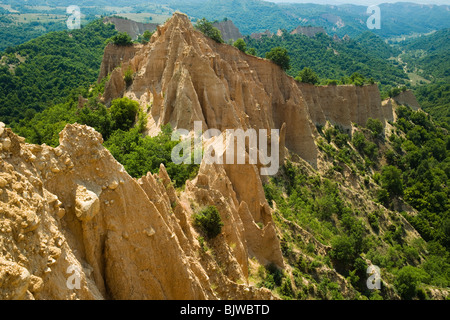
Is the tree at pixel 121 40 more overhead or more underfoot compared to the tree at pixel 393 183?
more overhead

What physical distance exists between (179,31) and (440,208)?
4772cm

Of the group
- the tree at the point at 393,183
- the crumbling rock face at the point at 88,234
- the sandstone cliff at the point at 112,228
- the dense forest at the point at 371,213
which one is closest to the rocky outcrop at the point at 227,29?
the dense forest at the point at 371,213

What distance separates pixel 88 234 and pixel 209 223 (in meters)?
7.33

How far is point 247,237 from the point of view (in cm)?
2261

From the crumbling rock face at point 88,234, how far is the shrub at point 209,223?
1.32 meters

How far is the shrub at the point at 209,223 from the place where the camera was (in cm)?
1669

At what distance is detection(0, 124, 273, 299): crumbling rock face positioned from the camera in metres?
7.86

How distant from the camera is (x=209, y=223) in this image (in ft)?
55.0
